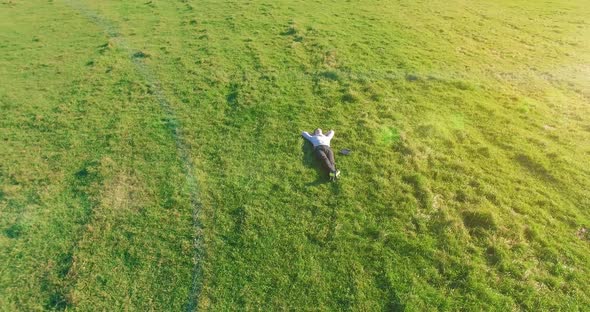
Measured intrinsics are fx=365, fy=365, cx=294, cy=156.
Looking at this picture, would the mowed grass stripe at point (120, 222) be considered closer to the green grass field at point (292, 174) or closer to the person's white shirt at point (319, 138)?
the green grass field at point (292, 174)

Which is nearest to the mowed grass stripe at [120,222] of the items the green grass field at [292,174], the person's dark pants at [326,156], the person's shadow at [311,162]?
the green grass field at [292,174]

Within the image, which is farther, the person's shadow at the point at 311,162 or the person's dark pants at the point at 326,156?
the person's dark pants at the point at 326,156

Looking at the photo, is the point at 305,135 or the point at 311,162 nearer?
the point at 311,162

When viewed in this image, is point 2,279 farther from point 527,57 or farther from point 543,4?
point 543,4

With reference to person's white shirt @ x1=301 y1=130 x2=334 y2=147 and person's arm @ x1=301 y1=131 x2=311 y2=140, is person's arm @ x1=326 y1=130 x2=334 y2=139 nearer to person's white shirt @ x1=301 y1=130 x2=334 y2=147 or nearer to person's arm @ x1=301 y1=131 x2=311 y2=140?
person's white shirt @ x1=301 y1=130 x2=334 y2=147

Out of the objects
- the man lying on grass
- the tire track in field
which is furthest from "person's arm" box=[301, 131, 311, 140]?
the tire track in field

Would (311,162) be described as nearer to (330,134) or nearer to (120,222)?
(330,134)

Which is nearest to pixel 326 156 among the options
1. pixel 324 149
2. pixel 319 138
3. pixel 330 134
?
pixel 324 149
